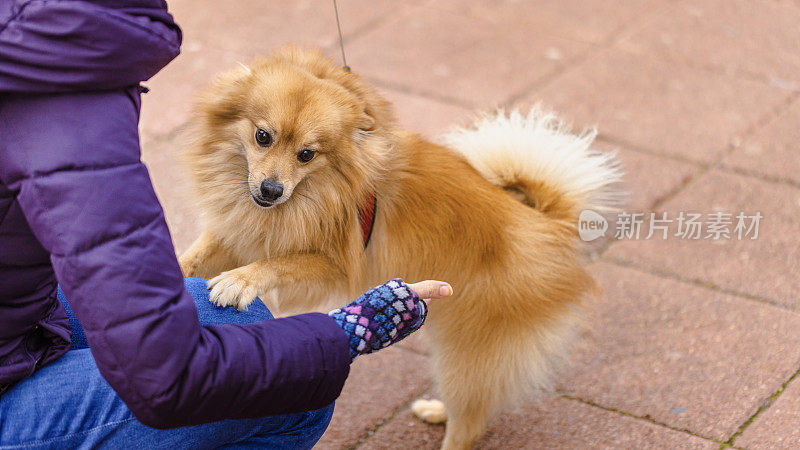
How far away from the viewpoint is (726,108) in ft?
15.4

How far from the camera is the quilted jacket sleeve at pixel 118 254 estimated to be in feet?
4.60

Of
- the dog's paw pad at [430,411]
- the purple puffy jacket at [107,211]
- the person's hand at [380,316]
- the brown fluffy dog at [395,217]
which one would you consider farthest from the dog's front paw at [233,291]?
the dog's paw pad at [430,411]

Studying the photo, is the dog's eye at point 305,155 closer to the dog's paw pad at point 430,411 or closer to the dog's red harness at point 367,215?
the dog's red harness at point 367,215

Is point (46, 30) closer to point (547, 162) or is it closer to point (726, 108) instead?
point (547, 162)

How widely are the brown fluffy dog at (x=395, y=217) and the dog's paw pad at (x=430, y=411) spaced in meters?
0.17

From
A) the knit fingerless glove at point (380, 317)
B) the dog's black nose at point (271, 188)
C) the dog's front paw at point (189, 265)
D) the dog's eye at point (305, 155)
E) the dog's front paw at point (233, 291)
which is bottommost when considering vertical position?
the dog's front paw at point (189, 265)

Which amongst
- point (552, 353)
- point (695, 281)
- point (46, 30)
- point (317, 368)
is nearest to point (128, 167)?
point (46, 30)

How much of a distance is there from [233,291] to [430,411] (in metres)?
1.01

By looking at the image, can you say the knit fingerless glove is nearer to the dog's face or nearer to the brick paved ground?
the dog's face

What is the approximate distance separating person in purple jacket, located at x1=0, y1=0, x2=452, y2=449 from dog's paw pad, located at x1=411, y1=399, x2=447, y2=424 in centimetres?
122

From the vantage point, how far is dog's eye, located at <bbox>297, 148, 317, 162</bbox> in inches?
93.5

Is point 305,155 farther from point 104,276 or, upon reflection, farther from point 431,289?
point 104,276

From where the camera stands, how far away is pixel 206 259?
2.66m

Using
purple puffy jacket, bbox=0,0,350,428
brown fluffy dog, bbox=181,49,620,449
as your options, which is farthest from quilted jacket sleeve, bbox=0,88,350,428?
brown fluffy dog, bbox=181,49,620,449
